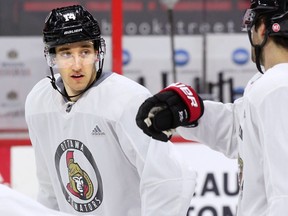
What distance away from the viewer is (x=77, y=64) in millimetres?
2768

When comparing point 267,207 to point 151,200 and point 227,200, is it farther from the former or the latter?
point 227,200

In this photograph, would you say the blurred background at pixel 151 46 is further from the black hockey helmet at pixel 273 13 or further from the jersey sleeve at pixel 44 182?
the black hockey helmet at pixel 273 13

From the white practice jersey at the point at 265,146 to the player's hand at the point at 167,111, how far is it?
137 mm

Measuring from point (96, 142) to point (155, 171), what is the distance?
22cm

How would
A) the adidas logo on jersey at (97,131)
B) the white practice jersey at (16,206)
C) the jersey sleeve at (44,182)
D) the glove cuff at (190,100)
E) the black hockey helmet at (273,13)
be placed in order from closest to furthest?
the white practice jersey at (16,206)
the black hockey helmet at (273,13)
the glove cuff at (190,100)
the adidas logo on jersey at (97,131)
the jersey sleeve at (44,182)

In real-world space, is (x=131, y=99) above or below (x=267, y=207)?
above

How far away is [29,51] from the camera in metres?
5.17

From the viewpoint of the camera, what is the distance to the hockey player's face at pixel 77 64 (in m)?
2.78

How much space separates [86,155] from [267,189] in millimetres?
711

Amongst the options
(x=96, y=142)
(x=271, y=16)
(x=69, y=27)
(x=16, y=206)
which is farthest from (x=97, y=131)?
(x=16, y=206)

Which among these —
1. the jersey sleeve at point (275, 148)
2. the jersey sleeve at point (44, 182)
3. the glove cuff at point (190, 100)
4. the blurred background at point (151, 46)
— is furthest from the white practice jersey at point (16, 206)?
the blurred background at point (151, 46)

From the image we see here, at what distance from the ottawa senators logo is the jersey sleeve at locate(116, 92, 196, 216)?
14cm

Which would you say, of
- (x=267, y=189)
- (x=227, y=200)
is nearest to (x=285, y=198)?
(x=267, y=189)

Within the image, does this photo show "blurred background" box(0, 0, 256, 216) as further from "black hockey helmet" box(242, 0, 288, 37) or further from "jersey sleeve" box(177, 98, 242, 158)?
"black hockey helmet" box(242, 0, 288, 37)
